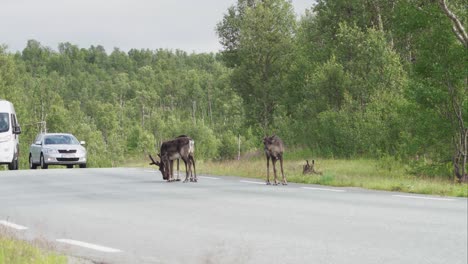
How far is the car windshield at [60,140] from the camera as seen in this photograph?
105ft

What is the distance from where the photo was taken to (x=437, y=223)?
9961mm

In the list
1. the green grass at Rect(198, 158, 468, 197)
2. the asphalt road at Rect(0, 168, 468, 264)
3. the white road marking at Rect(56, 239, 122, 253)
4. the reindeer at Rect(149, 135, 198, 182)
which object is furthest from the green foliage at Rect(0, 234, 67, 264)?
the reindeer at Rect(149, 135, 198, 182)

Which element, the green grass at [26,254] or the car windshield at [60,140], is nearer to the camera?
the green grass at [26,254]

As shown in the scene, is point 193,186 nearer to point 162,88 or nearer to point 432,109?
point 432,109

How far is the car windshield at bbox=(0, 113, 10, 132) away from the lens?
29859mm

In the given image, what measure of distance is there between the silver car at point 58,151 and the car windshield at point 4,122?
2025mm

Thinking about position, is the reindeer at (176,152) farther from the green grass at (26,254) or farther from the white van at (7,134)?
the white van at (7,134)

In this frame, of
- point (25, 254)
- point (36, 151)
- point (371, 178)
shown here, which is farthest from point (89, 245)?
point (36, 151)

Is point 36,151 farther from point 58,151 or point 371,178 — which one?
point 371,178

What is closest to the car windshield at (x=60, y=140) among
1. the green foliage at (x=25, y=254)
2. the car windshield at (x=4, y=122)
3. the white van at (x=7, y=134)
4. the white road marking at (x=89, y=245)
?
the white van at (x=7, y=134)

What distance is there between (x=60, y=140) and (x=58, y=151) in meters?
1.53

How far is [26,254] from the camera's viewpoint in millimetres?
7246

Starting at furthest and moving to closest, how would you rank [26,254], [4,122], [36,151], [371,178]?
[36,151] → [4,122] → [371,178] → [26,254]

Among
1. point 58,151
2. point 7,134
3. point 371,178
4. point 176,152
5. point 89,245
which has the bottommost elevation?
point 89,245
